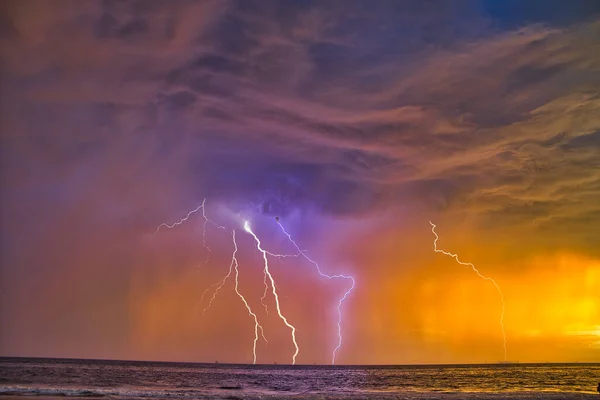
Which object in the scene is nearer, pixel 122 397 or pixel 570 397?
pixel 122 397

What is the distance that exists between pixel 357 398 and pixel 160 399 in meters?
15.0

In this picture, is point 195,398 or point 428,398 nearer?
point 195,398

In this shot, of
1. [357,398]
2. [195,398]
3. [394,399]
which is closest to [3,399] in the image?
[195,398]

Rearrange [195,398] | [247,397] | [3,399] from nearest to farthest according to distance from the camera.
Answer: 1. [3,399]
2. [195,398]
3. [247,397]

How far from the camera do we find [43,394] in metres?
34.0

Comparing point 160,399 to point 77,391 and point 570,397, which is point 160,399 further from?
point 570,397

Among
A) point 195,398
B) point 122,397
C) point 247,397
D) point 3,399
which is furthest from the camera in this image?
point 247,397

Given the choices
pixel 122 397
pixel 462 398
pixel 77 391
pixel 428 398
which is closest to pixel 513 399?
pixel 462 398

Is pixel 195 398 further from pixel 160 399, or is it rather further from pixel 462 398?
pixel 462 398

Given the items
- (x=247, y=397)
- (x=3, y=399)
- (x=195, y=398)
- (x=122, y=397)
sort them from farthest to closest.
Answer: (x=247, y=397) < (x=195, y=398) < (x=122, y=397) < (x=3, y=399)

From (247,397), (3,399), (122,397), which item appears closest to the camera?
(3,399)

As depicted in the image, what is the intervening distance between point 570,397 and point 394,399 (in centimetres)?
1450

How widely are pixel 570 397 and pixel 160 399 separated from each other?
105ft

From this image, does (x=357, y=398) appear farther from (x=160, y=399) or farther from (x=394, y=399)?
(x=160, y=399)
